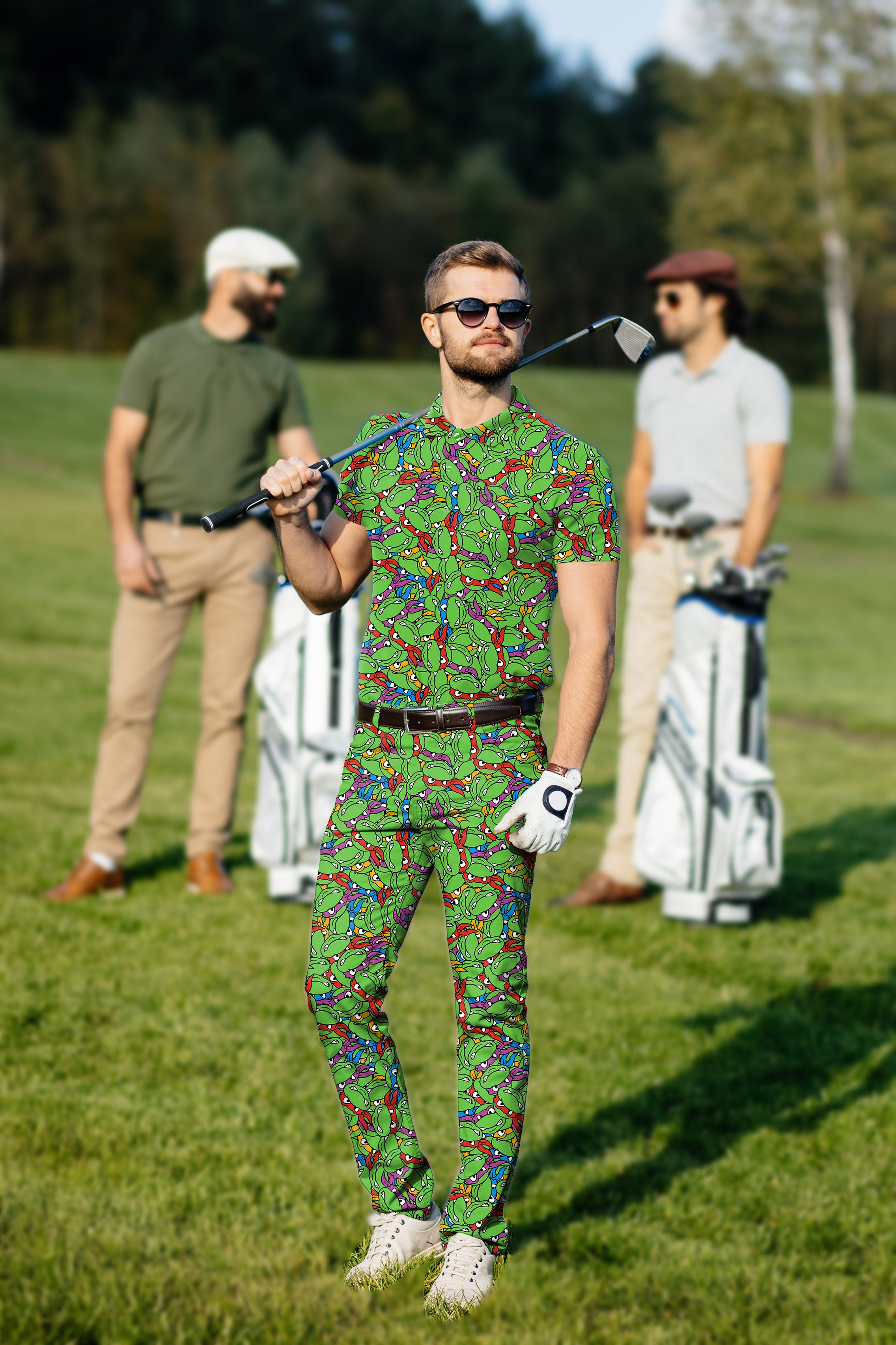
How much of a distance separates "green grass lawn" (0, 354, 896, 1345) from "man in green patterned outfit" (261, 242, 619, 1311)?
1.29 ft

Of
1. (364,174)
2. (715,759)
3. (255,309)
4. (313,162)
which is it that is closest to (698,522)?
(715,759)

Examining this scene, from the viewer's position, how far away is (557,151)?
108875mm

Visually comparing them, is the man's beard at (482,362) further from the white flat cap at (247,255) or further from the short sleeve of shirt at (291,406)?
the short sleeve of shirt at (291,406)

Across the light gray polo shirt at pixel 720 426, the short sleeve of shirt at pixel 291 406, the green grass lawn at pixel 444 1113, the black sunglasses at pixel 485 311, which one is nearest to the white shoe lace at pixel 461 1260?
the green grass lawn at pixel 444 1113

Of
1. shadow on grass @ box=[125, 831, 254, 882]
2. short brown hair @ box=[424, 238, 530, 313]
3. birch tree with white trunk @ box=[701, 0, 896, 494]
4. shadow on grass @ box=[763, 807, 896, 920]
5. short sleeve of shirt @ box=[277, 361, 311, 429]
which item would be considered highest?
birch tree with white trunk @ box=[701, 0, 896, 494]

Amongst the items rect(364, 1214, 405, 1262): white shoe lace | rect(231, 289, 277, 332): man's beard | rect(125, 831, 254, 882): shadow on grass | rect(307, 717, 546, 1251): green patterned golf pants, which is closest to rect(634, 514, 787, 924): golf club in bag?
rect(125, 831, 254, 882): shadow on grass

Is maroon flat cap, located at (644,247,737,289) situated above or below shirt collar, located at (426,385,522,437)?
above

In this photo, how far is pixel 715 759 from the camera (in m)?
6.59

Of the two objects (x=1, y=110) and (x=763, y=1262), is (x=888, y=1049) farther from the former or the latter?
(x=1, y=110)

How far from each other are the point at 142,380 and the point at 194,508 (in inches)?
22.7

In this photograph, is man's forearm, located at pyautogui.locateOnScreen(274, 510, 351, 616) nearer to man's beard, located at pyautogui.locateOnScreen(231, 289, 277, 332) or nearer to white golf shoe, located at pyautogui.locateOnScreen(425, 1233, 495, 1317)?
white golf shoe, located at pyautogui.locateOnScreen(425, 1233, 495, 1317)

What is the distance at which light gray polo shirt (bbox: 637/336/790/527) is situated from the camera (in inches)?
262

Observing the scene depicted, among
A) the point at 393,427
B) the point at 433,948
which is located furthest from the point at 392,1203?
the point at 433,948

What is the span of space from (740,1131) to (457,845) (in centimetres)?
210
